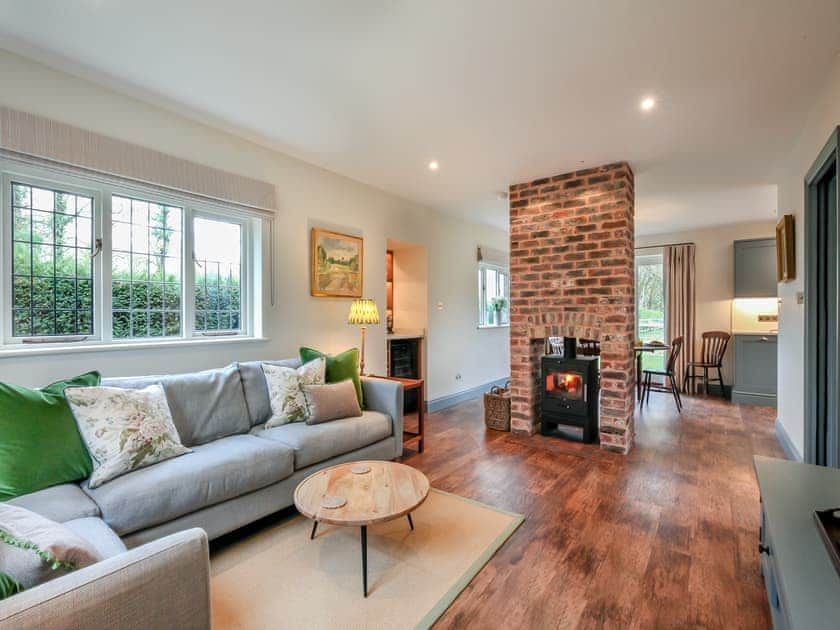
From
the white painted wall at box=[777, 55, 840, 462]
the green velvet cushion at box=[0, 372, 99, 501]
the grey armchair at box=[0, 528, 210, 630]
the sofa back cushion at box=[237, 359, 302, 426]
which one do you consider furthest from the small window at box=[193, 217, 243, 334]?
the white painted wall at box=[777, 55, 840, 462]

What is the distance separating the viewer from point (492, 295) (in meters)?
6.73

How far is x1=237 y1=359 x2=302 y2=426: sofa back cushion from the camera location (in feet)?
9.21

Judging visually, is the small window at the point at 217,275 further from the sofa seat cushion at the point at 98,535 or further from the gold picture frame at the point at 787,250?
the gold picture frame at the point at 787,250

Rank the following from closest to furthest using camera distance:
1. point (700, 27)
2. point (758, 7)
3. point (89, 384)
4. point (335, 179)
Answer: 1. point (758, 7)
2. point (700, 27)
3. point (89, 384)
4. point (335, 179)

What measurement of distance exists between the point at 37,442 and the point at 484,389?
209 inches

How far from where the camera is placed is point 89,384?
2.12 meters

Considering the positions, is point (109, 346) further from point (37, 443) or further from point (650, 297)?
point (650, 297)

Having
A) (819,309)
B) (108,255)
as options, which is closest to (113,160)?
(108,255)

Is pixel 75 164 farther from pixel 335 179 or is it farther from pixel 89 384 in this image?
pixel 335 179

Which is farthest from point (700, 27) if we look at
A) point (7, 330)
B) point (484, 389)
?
point (484, 389)

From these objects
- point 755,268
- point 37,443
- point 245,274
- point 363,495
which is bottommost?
point 363,495

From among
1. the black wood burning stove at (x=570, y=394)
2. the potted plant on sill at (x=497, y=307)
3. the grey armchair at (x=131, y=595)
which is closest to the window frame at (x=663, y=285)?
the potted plant on sill at (x=497, y=307)

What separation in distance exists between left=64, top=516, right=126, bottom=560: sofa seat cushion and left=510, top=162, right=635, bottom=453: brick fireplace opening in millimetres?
3451

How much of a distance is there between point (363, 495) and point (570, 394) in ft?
8.73
